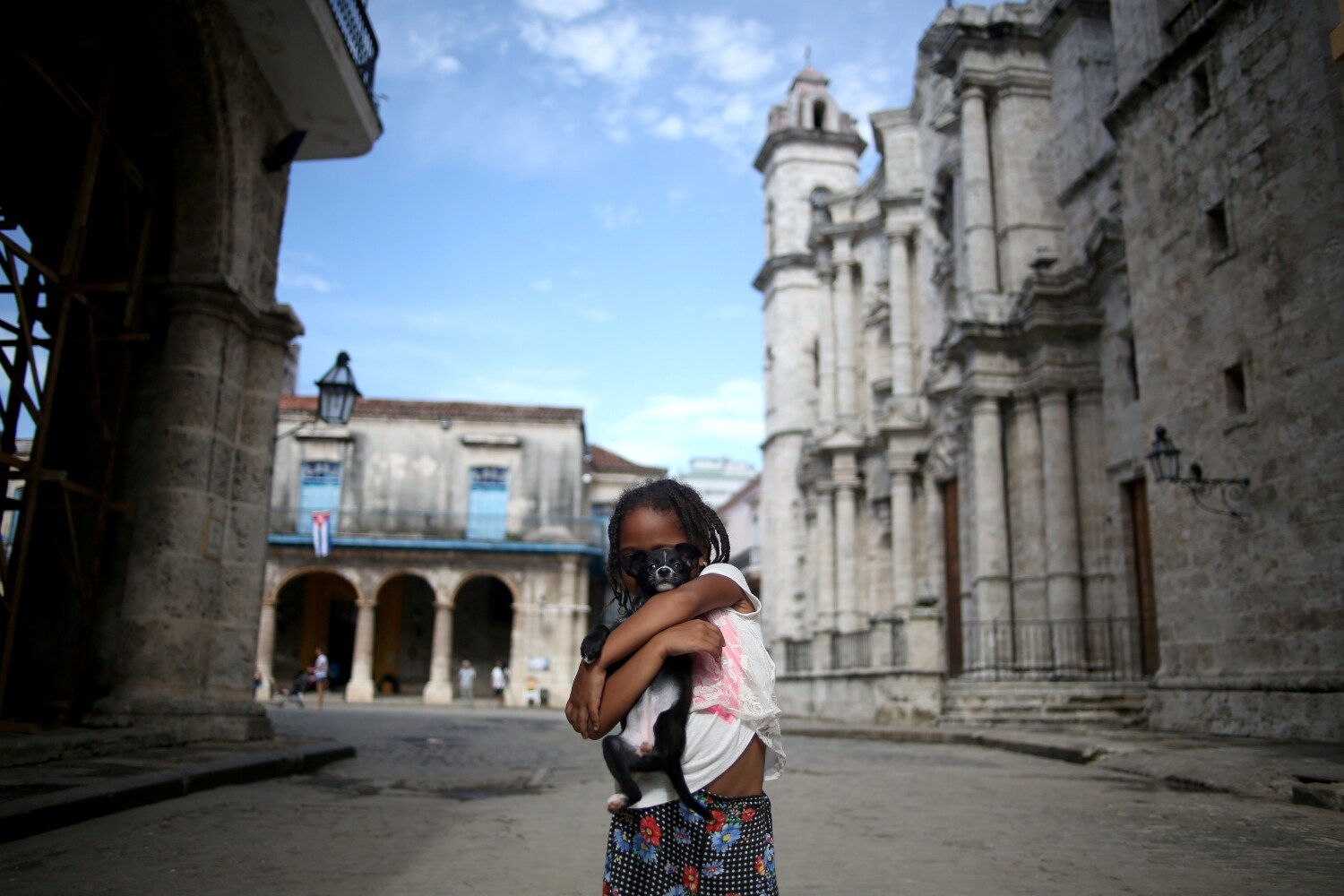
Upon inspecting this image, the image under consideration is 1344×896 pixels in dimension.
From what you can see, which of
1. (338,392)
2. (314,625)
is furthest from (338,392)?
(314,625)

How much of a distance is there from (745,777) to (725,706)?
15 centimetres

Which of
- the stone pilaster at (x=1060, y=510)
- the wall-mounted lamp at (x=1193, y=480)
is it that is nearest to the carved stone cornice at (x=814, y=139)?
the stone pilaster at (x=1060, y=510)

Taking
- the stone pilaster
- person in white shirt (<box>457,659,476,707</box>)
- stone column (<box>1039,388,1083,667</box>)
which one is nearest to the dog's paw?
stone column (<box>1039,388,1083,667</box>)

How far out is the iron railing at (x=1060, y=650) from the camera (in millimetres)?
15531

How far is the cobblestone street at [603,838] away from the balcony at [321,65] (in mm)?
5999

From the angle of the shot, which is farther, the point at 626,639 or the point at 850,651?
the point at 850,651

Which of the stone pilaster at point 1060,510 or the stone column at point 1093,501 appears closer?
the stone column at point 1093,501

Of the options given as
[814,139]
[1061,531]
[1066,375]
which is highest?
[814,139]

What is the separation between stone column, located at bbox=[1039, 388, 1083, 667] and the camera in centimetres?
1614

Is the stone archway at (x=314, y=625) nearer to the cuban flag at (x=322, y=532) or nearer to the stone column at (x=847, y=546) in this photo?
the cuban flag at (x=322, y=532)

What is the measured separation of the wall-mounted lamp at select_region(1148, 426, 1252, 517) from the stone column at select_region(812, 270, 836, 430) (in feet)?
50.5

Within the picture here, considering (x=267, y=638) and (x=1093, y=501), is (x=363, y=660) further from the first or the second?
(x=1093, y=501)

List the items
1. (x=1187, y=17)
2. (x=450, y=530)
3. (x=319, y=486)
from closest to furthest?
(x=1187, y=17) → (x=450, y=530) → (x=319, y=486)

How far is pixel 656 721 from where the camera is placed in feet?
6.43
